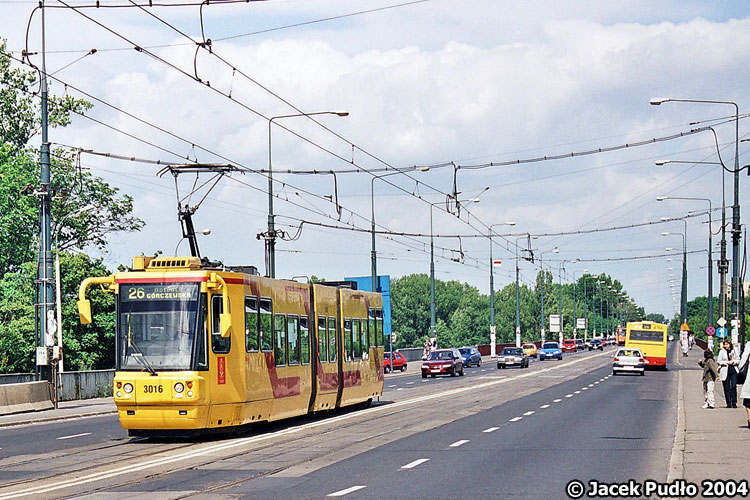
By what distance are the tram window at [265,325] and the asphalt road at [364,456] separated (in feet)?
5.75

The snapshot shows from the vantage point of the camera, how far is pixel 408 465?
52.3 ft

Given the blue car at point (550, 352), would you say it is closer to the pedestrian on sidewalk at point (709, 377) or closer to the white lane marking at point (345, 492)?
the pedestrian on sidewalk at point (709, 377)

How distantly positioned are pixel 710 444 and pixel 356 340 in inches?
487

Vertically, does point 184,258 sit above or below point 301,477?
above

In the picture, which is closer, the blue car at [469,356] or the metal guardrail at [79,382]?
the metal guardrail at [79,382]

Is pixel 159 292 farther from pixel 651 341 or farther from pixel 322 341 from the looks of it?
pixel 651 341

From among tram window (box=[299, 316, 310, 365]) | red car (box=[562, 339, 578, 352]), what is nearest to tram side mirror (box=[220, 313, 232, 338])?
tram window (box=[299, 316, 310, 365])

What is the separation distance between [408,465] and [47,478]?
16.1 ft

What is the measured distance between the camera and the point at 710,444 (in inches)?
720

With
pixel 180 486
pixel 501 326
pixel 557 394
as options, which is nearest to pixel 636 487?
pixel 180 486

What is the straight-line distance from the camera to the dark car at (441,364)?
59281mm

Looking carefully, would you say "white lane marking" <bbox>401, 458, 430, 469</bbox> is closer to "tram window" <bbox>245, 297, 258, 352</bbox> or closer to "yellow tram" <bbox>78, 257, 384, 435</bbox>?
"yellow tram" <bbox>78, 257, 384, 435</bbox>

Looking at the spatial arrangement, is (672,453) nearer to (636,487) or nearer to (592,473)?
(592,473)

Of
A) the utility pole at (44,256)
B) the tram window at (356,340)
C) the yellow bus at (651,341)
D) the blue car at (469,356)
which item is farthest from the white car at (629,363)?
the utility pole at (44,256)
